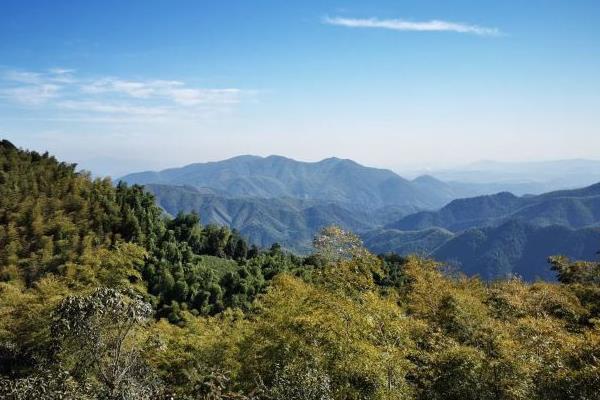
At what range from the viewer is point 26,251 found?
47.2 metres

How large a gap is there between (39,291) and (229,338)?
1318 centimetres

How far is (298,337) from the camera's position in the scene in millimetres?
21328

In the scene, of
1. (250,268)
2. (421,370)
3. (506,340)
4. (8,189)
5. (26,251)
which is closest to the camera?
(506,340)

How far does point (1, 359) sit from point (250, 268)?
36624 mm

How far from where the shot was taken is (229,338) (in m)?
27.4

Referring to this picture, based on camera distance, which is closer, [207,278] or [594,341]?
[594,341]

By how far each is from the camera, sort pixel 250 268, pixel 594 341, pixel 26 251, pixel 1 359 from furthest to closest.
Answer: pixel 250 268 < pixel 26 251 < pixel 1 359 < pixel 594 341

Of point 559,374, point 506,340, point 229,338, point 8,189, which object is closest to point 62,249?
point 8,189

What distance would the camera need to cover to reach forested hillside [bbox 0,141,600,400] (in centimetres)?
1636

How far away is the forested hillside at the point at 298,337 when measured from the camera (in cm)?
1636

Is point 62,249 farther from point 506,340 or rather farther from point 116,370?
point 506,340

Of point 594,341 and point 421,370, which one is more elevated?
point 594,341

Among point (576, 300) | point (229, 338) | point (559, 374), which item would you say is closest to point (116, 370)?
point (229, 338)

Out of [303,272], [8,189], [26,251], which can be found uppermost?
[8,189]
